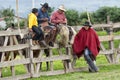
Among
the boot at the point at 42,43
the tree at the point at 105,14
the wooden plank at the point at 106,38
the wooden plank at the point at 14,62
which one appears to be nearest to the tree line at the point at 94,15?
the tree at the point at 105,14

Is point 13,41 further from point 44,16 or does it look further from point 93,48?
point 93,48

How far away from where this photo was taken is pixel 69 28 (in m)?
16.1

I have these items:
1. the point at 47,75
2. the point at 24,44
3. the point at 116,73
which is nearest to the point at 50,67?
the point at 47,75

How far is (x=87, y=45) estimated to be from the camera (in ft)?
51.6

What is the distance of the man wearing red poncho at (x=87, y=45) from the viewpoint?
51.5ft

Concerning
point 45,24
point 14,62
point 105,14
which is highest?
point 45,24

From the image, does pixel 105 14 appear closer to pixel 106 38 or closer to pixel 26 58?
pixel 106 38

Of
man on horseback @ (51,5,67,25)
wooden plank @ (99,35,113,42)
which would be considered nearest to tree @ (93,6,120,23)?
wooden plank @ (99,35,113,42)

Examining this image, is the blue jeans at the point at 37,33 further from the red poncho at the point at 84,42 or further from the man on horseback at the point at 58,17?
the red poncho at the point at 84,42

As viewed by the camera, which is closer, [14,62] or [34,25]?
[14,62]

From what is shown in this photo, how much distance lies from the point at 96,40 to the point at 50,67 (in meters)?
1.86

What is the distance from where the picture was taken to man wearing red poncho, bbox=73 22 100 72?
1570cm

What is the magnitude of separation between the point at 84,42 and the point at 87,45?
167mm

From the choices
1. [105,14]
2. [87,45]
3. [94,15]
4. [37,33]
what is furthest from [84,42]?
[94,15]
